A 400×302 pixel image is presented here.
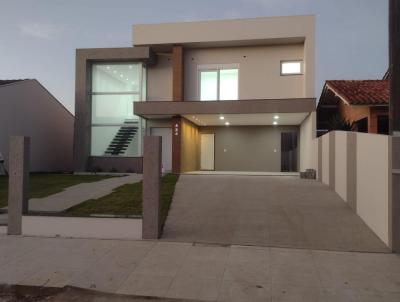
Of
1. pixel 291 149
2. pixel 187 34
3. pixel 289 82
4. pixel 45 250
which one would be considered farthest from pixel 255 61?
pixel 45 250

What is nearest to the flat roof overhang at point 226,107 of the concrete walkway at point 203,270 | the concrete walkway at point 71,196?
the concrete walkway at point 71,196

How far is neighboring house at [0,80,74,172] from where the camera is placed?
21.1 meters

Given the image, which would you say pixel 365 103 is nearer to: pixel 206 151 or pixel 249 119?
pixel 249 119

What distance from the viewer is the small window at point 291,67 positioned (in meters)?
21.3

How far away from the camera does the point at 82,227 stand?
8039 millimetres

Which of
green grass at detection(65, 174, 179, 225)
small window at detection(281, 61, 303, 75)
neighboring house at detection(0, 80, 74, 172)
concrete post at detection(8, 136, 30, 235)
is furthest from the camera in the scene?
small window at detection(281, 61, 303, 75)

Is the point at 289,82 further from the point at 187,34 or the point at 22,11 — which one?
the point at 22,11

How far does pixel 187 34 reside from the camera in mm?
21328

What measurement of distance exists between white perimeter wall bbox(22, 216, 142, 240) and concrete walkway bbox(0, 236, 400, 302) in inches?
14.3

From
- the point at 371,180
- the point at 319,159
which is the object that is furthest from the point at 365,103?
the point at 371,180

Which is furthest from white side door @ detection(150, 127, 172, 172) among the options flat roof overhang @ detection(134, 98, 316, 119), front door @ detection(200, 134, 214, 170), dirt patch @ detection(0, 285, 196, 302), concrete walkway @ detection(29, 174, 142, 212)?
dirt patch @ detection(0, 285, 196, 302)

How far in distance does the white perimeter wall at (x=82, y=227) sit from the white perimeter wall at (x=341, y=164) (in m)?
5.90

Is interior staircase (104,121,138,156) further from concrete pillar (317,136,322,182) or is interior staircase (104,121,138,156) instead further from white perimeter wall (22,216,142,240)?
white perimeter wall (22,216,142,240)

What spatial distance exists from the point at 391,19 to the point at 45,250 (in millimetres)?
7493
